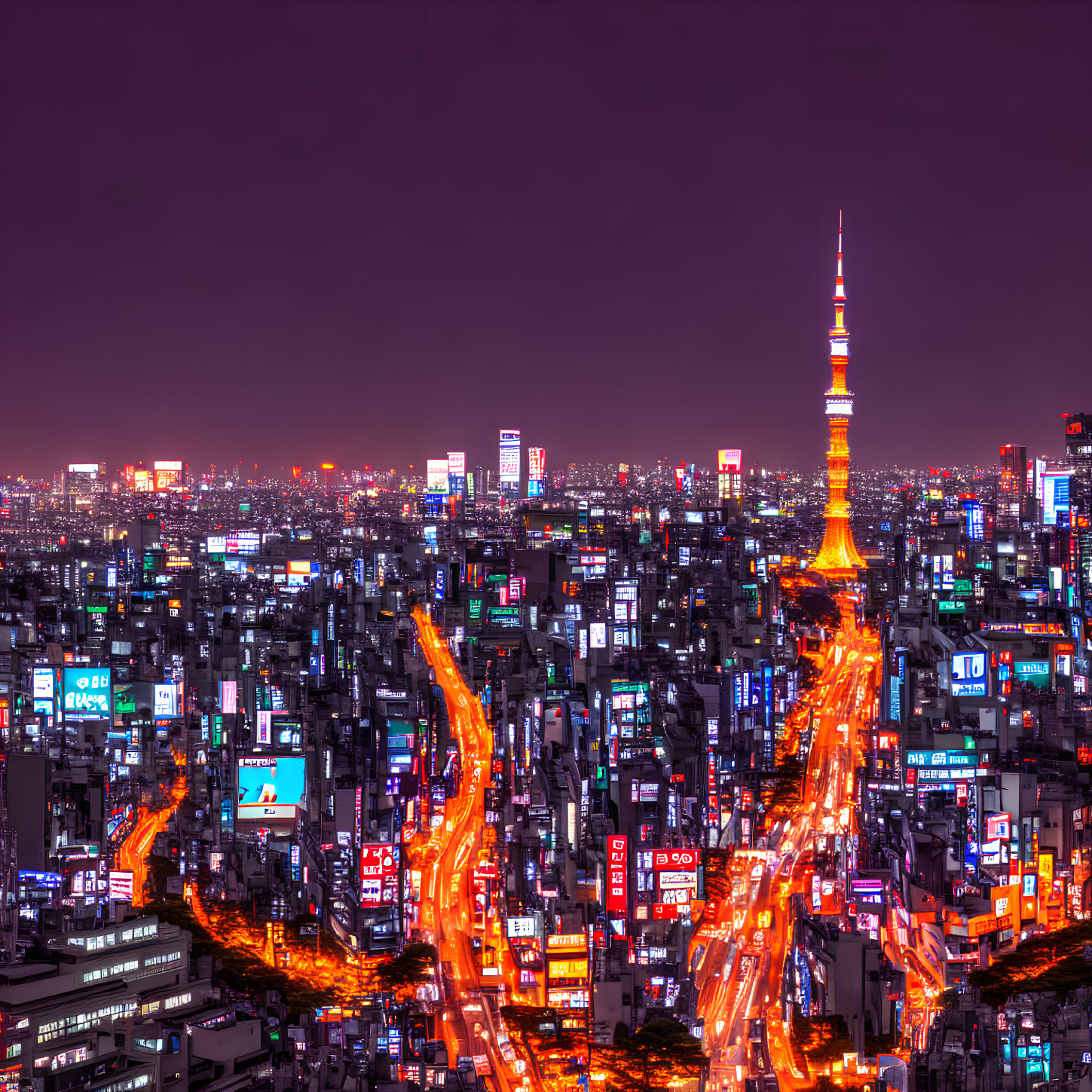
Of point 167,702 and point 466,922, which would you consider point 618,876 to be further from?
point 167,702

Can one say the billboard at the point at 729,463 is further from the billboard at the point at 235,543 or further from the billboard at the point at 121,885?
the billboard at the point at 121,885

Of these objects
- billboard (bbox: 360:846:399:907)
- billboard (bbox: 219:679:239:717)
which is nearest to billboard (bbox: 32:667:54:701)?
billboard (bbox: 219:679:239:717)

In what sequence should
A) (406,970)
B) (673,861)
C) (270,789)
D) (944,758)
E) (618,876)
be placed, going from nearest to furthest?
(406,970) < (618,876) < (673,861) < (270,789) < (944,758)

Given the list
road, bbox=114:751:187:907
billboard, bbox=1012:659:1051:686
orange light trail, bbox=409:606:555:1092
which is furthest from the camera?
billboard, bbox=1012:659:1051:686

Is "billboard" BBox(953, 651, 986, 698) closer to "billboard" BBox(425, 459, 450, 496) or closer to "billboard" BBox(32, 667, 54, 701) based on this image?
"billboard" BBox(32, 667, 54, 701)

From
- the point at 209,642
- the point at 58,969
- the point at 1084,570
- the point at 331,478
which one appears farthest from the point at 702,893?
the point at 331,478

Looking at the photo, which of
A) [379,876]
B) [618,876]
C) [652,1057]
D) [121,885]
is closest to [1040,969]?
[618,876]

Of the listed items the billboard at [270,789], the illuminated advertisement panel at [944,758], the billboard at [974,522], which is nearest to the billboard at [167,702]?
the billboard at [270,789]
